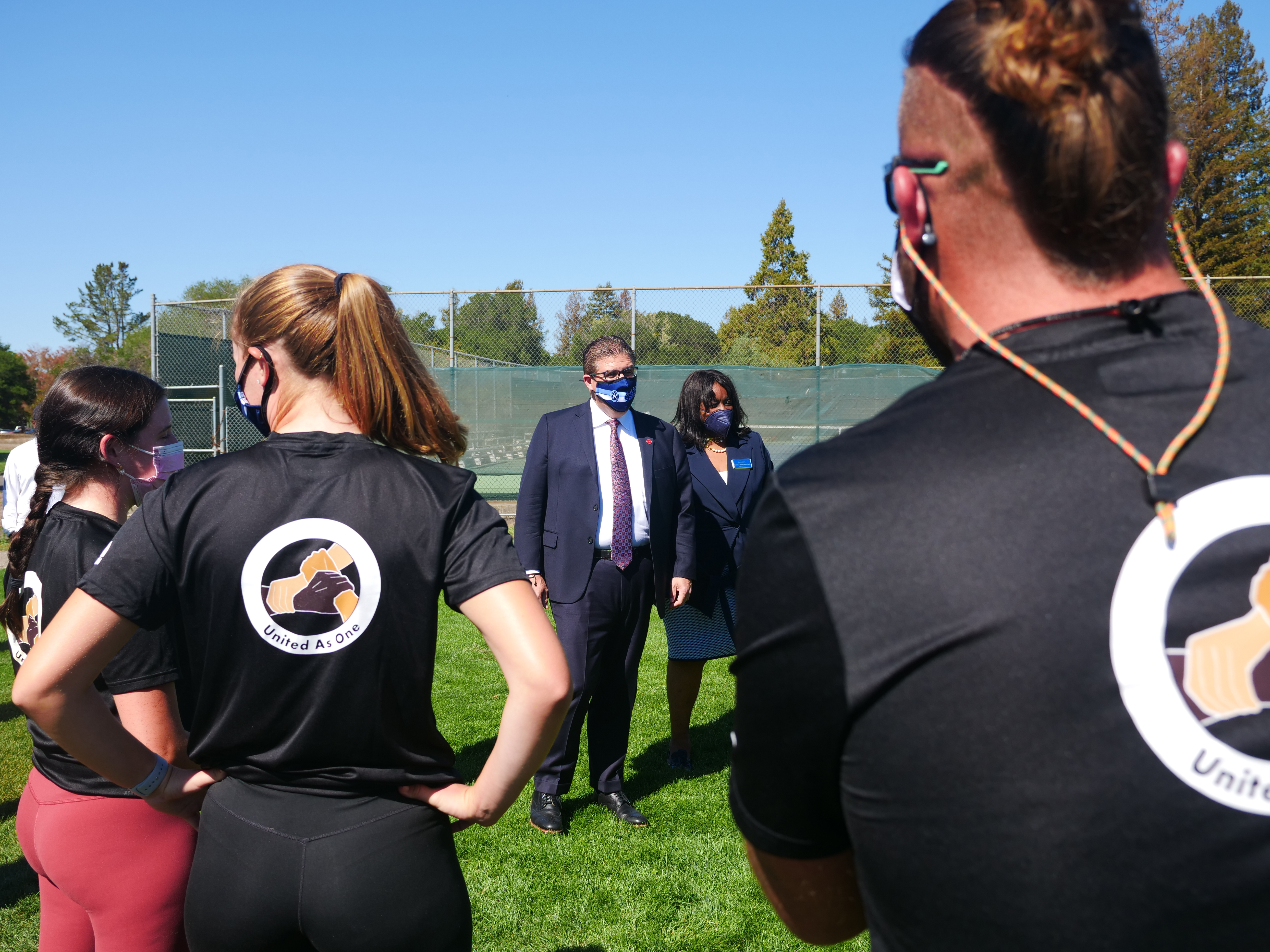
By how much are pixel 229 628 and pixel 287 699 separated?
17 centimetres

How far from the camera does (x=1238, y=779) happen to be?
0.82 meters

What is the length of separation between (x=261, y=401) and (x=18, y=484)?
344 centimetres

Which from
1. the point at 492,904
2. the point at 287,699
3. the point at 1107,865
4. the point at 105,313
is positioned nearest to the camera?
the point at 1107,865

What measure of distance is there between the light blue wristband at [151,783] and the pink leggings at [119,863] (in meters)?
0.21

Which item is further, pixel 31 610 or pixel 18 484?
pixel 18 484

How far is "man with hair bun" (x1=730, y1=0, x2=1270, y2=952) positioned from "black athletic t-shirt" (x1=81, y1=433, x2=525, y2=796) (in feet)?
2.95

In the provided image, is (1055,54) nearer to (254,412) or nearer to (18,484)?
(254,412)

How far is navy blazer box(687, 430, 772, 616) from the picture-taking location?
17.2 ft

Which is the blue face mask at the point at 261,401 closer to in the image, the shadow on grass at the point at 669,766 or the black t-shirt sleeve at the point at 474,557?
the black t-shirt sleeve at the point at 474,557

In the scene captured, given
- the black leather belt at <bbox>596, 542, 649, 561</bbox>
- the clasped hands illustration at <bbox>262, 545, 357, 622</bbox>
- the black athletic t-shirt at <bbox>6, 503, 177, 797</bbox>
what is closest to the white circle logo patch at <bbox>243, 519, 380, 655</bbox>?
the clasped hands illustration at <bbox>262, 545, 357, 622</bbox>

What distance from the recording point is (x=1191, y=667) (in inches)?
32.4

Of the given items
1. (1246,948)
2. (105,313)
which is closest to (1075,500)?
(1246,948)

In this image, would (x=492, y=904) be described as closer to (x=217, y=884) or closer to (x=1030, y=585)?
(x=217, y=884)

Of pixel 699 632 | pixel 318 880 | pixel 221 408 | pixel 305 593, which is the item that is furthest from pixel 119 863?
pixel 221 408
